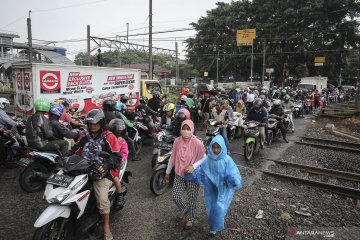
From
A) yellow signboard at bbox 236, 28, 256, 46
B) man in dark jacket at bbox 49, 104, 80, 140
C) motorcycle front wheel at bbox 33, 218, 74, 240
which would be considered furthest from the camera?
yellow signboard at bbox 236, 28, 256, 46

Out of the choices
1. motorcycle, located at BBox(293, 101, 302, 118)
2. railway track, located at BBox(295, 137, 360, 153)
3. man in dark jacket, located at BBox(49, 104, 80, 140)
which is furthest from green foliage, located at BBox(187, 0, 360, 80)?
man in dark jacket, located at BBox(49, 104, 80, 140)

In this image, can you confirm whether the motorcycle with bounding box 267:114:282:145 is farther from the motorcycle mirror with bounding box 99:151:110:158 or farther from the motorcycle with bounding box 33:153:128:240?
the motorcycle with bounding box 33:153:128:240

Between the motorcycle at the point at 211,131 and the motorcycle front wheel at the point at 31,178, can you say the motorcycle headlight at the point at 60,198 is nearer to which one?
the motorcycle front wheel at the point at 31,178

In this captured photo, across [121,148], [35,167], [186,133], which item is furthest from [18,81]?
[186,133]

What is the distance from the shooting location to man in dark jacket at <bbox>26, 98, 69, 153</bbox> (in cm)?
532

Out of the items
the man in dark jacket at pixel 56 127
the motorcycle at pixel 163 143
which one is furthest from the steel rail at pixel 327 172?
the man in dark jacket at pixel 56 127

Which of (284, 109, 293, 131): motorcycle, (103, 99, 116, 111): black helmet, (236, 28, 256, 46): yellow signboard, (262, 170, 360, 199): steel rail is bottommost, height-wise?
(262, 170, 360, 199): steel rail

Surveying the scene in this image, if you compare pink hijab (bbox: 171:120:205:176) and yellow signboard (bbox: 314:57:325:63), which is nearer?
pink hijab (bbox: 171:120:205:176)

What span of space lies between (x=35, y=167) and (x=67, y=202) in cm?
276

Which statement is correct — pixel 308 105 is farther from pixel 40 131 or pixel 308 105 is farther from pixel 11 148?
pixel 11 148

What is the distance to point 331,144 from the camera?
33.8ft

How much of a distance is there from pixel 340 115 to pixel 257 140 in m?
11.6

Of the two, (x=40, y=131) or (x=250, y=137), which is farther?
(x=250, y=137)

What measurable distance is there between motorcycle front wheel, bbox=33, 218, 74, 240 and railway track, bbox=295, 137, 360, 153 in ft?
30.1
